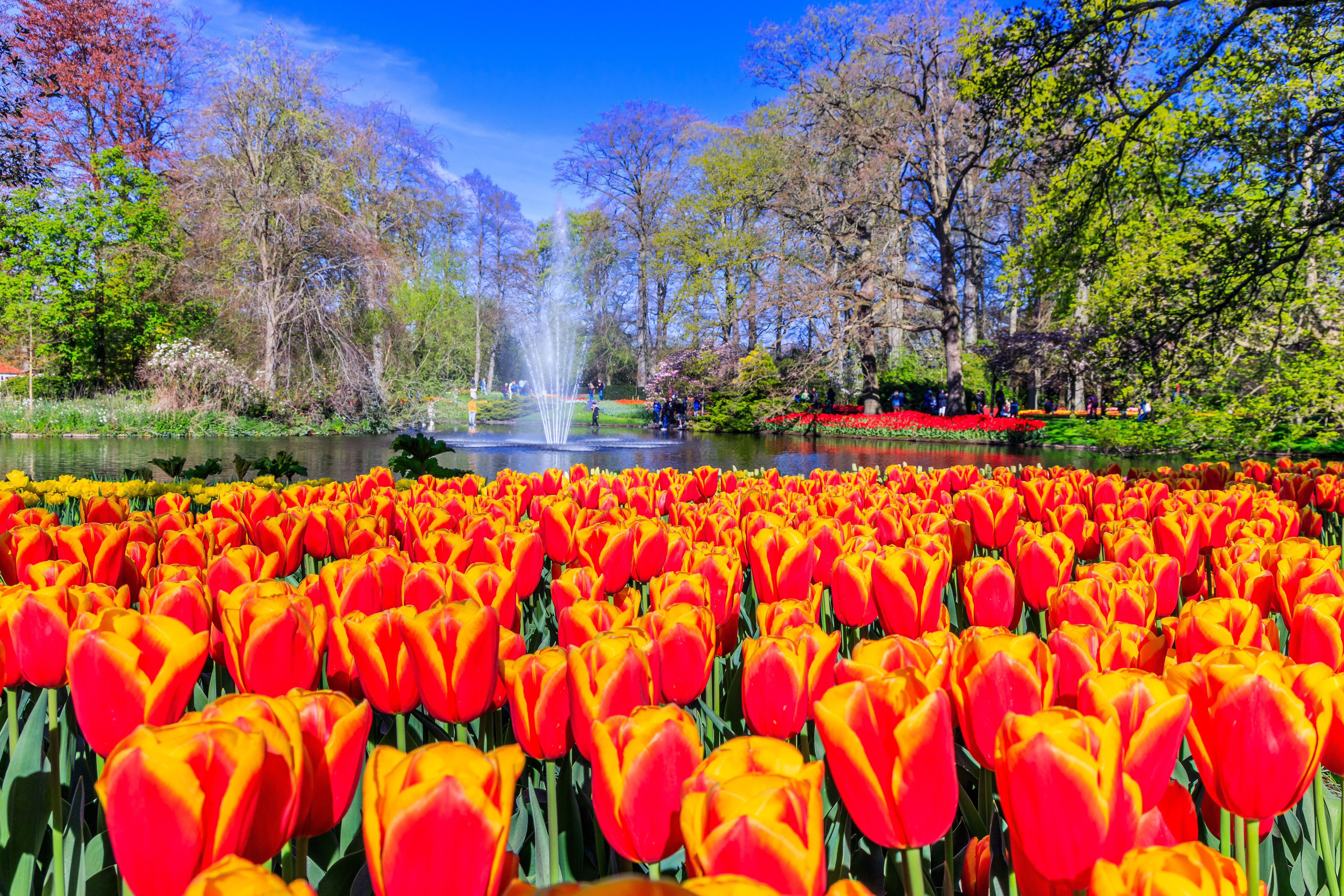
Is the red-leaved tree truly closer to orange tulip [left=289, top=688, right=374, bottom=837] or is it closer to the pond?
the pond

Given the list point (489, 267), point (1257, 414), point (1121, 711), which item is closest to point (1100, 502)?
point (1121, 711)

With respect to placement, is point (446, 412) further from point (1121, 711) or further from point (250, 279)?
point (1121, 711)

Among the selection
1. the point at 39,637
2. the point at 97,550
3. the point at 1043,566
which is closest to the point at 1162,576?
the point at 1043,566

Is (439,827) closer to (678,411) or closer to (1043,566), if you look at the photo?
(1043,566)

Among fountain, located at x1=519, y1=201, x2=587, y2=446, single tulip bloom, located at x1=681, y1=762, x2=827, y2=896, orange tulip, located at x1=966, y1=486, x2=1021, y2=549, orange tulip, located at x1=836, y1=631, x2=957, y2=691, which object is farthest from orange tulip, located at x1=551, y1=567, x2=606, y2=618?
fountain, located at x1=519, y1=201, x2=587, y2=446

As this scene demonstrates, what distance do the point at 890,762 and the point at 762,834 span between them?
0.80 feet

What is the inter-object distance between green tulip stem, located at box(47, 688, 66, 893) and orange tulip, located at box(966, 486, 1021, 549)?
2.12m

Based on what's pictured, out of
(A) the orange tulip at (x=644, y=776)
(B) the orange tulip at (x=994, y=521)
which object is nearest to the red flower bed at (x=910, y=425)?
(B) the orange tulip at (x=994, y=521)

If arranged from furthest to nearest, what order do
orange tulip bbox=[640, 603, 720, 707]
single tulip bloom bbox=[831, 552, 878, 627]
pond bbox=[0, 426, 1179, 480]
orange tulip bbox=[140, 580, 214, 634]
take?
pond bbox=[0, 426, 1179, 480] → single tulip bloom bbox=[831, 552, 878, 627] → orange tulip bbox=[140, 580, 214, 634] → orange tulip bbox=[640, 603, 720, 707]

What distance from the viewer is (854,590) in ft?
5.02

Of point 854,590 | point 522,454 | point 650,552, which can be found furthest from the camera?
point 522,454

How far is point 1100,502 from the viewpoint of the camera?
9.91ft

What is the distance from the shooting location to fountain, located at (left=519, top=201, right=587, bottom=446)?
4384 cm

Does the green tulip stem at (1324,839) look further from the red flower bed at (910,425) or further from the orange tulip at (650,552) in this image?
the red flower bed at (910,425)
